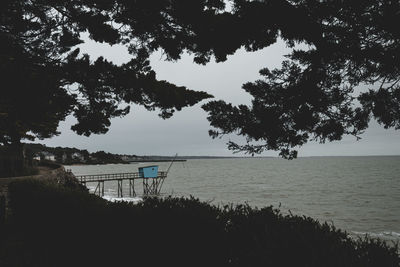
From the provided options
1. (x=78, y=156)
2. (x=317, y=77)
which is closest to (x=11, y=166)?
(x=317, y=77)

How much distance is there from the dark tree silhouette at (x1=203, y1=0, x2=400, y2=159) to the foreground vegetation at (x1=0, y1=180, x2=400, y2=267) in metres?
1.52

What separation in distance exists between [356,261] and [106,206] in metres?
4.79

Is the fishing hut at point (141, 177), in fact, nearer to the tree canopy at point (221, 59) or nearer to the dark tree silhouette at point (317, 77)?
the tree canopy at point (221, 59)

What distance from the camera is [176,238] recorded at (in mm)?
4207

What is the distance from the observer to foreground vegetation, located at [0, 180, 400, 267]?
2.68 m

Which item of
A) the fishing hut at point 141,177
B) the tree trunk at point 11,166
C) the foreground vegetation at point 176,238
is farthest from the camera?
the fishing hut at point 141,177

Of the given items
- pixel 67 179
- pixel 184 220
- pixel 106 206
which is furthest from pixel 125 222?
pixel 67 179

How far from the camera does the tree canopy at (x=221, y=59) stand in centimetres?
370

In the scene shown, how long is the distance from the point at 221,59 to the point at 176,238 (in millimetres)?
3153

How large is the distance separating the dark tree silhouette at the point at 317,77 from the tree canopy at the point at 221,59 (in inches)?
0.7

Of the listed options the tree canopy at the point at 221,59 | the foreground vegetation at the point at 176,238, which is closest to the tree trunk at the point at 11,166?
the foreground vegetation at the point at 176,238

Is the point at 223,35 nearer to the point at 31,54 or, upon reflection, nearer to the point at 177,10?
the point at 177,10

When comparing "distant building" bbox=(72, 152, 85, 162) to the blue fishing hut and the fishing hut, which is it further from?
the blue fishing hut

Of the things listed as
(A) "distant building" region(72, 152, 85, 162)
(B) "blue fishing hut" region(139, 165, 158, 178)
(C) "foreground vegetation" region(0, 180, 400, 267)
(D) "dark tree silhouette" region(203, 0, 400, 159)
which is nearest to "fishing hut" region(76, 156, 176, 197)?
(B) "blue fishing hut" region(139, 165, 158, 178)
